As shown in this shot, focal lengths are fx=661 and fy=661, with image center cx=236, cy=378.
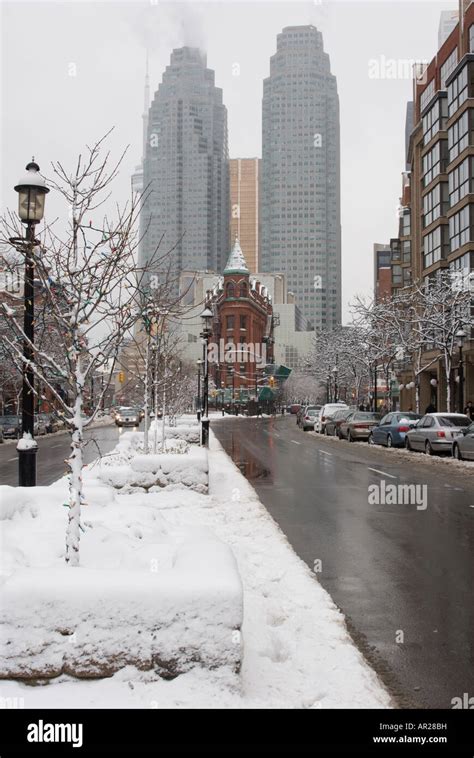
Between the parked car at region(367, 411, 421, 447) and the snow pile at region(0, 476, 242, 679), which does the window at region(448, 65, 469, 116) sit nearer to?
the parked car at region(367, 411, 421, 447)

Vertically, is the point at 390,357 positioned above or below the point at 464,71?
below

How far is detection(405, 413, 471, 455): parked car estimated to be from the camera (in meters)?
22.6

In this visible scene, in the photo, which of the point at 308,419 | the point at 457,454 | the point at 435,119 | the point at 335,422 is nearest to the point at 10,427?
the point at 335,422

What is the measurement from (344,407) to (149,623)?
40.3 meters

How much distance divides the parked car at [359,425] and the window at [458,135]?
18.3m

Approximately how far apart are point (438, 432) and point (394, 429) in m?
4.90

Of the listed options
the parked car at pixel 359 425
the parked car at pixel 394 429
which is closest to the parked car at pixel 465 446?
the parked car at pixel 394 429

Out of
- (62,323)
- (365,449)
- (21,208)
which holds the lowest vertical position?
(365,449)

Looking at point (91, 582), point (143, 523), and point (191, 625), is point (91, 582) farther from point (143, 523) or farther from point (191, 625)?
point (143, 523)

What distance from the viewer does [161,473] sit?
12773 millimetres

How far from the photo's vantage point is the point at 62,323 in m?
5.94

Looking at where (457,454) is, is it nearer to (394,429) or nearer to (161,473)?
(394,429)

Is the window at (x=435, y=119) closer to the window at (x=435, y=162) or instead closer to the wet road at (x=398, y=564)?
the window at (x=435, y=162)

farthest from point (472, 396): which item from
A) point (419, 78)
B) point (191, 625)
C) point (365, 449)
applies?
point (191, 625)
